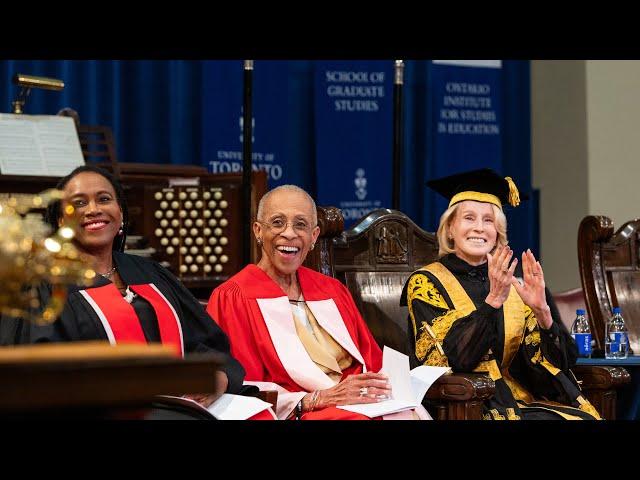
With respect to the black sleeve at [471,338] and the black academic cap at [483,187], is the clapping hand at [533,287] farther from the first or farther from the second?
the black academic cap at [483,187]

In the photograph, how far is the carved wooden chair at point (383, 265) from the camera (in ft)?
13.8

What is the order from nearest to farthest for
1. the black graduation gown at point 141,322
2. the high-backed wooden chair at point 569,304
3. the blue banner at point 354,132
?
the black graduation gown at point 141,322 < the high-backed wooden chair at point 569,304 < the blue banner at point 354,132

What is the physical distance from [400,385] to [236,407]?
602 mm

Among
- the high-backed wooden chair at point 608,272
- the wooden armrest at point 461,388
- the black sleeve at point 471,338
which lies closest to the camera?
the wooden armrest at point 461,388

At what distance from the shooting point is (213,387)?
174 centimetres

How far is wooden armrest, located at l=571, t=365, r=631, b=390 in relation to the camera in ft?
13.6

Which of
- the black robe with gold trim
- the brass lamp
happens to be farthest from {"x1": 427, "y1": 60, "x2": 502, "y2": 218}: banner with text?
the black robe with gold trim

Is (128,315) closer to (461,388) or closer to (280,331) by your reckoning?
(280,331)

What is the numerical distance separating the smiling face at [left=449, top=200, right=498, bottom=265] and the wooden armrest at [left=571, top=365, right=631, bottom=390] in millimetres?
594

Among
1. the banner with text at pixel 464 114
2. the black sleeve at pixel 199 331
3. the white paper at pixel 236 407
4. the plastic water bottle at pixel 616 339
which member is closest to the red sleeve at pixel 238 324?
the black sleeve at pixel 199 331

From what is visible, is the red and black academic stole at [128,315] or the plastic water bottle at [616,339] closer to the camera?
the red and black academic stole at [128,315]

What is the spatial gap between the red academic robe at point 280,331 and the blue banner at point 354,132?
3.36 metres

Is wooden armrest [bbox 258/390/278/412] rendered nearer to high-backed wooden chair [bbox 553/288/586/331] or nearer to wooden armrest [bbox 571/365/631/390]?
wooden armrest [bbox 571/365/631/390]
